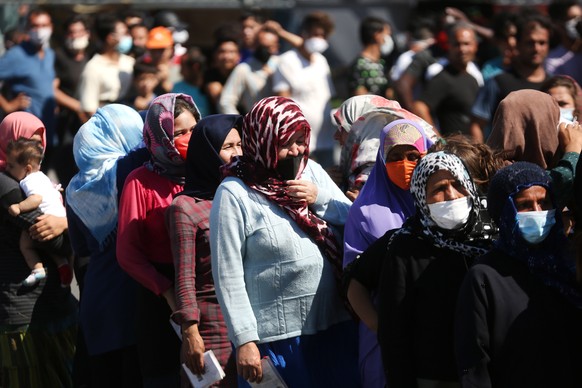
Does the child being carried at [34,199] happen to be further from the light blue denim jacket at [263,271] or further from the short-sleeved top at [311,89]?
the short-sleeved top at [311,89]

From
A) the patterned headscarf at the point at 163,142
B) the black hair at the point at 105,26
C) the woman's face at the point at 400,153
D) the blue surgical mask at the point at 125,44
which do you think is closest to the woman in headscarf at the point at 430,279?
the woman's face at the point at 400,153

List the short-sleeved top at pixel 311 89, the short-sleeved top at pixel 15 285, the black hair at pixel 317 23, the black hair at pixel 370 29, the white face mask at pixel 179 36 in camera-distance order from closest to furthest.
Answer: the short-sleeved top at pixel 15 285 < the short-sleeved top at pixel 311 89 < the black hair at pixel 370 29 < the black hair at pixel 317 23 < the white face mask at pixel 179 36

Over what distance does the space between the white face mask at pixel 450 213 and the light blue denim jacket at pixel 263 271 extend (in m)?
0.76

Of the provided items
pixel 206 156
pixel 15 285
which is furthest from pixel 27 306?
pixel 206 156

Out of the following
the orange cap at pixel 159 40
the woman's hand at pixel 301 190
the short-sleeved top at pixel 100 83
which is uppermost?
the orange cap at pixel 159 40

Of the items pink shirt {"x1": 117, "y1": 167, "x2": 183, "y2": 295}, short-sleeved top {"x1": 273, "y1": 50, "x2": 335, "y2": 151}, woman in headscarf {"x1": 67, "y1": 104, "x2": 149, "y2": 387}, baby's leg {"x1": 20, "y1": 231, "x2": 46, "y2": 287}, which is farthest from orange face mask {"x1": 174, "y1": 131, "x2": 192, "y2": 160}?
short-sleeved top {"x1": 273, "y1": 50, "x2": 335, "y2": 151}

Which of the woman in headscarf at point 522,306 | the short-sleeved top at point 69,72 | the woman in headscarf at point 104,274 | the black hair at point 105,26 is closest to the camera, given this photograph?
the woman in headscarf at point 522,306

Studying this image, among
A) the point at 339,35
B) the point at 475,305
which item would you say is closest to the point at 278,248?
the point at 475,305

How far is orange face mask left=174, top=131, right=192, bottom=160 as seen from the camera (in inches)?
215

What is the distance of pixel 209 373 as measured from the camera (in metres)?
4.86

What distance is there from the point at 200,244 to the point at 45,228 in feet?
4.15

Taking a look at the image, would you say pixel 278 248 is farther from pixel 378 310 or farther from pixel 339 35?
pixel 339 35

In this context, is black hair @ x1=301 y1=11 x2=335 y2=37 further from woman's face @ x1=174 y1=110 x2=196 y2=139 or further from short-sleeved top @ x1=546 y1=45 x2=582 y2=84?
woman's face @ x1=174 y1=110 x2=196 y2=139

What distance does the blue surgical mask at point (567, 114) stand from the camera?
5.78 m
